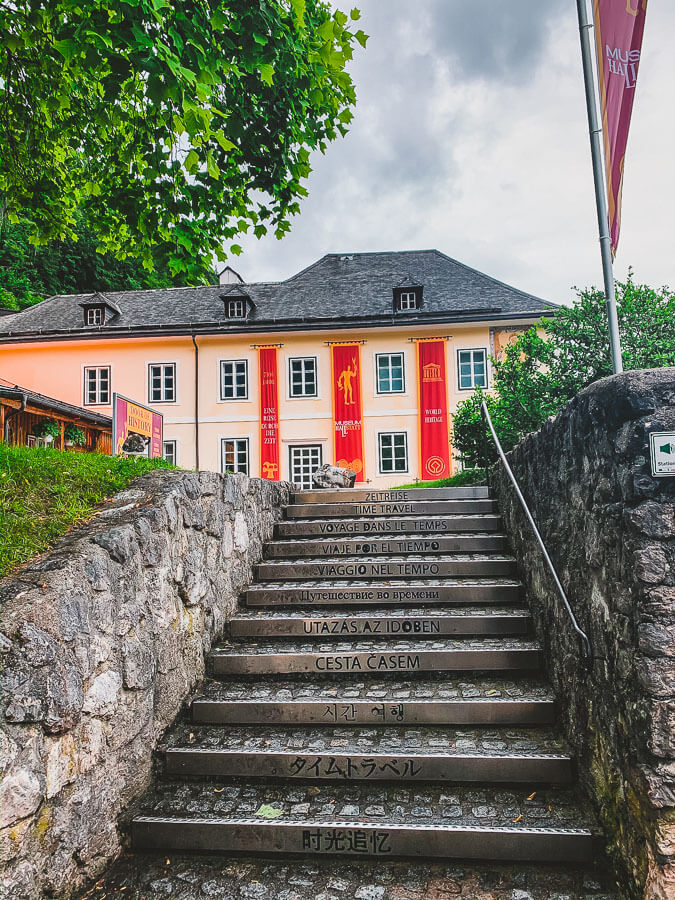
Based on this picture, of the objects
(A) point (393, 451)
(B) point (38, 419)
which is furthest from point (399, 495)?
(B) point (38, 419)

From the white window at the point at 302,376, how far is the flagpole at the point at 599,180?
50.1 feet

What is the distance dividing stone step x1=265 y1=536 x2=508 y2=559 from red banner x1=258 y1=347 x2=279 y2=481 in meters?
13.6

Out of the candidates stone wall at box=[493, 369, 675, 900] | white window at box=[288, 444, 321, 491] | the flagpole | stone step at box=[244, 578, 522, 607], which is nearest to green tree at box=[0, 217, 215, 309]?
white window at box=[288, 444, 321, 491]

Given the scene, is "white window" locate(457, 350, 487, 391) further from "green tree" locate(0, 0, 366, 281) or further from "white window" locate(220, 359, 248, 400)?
"green tree" locate(0, 0, 366, 281)

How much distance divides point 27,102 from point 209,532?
4.94 metres

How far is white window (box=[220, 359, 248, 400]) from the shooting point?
755 inches

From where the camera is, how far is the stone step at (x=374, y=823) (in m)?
2.36

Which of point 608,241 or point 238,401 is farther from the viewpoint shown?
point 238,401

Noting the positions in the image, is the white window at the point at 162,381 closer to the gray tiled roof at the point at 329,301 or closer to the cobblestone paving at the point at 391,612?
the gray tiled roof at the point at 329,301

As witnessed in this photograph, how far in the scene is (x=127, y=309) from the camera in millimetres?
21281

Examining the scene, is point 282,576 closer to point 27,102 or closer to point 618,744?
point 618,744

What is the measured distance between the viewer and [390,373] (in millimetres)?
18547

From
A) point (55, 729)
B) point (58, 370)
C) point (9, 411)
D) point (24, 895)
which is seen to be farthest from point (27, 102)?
point (58, 370)

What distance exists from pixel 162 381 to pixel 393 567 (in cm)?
1686
